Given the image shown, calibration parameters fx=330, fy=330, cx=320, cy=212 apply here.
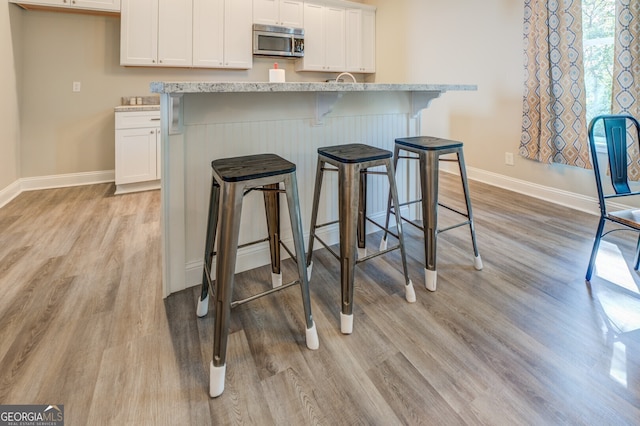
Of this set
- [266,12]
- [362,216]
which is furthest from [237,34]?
[362,216]

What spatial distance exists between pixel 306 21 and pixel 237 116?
3.51 m

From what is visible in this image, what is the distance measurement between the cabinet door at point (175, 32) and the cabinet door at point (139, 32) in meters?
0.06

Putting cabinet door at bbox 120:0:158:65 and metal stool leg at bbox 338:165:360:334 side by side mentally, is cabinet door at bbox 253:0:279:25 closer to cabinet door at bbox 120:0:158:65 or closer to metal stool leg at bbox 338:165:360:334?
cabinet door at bbox 120:0:158:65

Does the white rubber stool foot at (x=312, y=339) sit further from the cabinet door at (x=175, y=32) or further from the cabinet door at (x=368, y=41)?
the cabinet door at (x=368, y=41)

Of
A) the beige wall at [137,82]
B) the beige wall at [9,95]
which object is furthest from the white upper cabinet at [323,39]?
the beige wall at [9,95]

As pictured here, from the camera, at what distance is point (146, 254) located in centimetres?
219

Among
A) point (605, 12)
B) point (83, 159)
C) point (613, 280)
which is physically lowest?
point (613, 280)

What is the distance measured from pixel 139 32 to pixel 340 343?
155 inches

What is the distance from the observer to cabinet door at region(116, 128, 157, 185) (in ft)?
11.6

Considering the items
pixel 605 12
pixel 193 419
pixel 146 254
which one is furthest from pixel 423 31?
pixel 193 419

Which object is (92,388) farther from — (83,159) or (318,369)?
(83,159)

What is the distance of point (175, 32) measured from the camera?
378 centimetres

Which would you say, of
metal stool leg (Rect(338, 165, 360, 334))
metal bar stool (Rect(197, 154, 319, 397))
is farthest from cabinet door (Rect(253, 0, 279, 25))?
metal stool leg (Rect(338, 165, 360, 334))

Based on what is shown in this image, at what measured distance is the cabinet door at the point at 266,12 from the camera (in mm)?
4191
